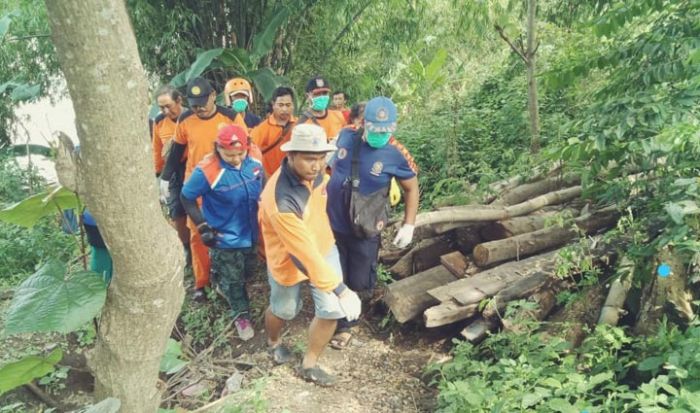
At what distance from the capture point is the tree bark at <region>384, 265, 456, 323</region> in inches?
161

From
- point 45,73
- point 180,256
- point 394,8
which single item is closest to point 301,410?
point 180,256

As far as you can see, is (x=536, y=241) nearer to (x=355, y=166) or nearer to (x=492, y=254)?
(x=492, y=254)

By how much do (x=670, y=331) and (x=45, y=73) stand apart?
35.5ft

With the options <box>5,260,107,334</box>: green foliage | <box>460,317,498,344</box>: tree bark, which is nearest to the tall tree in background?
<box>460,317,498,344</box>: tree bark

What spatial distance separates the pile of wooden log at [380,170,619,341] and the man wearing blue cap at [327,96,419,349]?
348 mm

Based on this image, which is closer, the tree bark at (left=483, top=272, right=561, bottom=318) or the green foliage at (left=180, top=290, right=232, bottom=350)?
the tree bark at (left=483, top=272, right=561, bottom=318)

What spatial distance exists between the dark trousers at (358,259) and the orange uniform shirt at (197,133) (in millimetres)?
1470

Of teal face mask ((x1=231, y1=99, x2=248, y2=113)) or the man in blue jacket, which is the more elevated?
teal face mask ((x1=231, y1=99, x2=248, y2=113))

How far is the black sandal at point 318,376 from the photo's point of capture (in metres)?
3.71

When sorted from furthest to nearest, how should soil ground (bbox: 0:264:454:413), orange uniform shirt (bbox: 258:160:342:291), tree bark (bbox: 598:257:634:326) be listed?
soil ground (bbox: 0:264:454:413)
tree bark (bbox: 598:257:634:326)
orange uniform shirt (bbox: 258:160:342:291)

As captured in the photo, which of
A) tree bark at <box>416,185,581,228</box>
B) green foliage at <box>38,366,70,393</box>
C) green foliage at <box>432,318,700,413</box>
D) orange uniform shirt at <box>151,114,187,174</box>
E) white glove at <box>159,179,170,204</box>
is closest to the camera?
green foliage at <box>432,318,700,413</box>

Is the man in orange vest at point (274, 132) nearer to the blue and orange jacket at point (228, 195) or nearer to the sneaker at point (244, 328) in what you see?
the blue and orange jacket at point (228, 195)

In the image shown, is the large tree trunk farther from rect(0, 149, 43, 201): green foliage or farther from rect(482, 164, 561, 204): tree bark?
rect(0, 149, 43, 201): green foliage

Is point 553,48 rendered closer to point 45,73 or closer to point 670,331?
point 670,331
